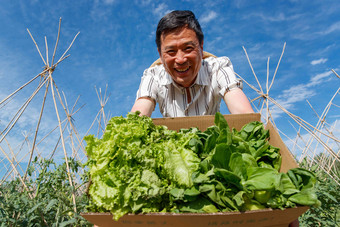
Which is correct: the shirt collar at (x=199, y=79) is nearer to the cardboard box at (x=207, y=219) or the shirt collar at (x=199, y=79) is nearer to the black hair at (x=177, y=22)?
the black hair at (x=177, y=22)

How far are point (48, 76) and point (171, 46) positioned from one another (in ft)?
4.28

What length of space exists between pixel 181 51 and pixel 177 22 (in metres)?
0.27

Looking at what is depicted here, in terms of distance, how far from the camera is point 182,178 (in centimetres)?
135

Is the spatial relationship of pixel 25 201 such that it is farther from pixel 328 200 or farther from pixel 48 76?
pixel 328 200

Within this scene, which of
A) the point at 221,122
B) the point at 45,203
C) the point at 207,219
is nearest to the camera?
the point at 207,219

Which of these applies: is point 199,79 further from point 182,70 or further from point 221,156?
point 221,156

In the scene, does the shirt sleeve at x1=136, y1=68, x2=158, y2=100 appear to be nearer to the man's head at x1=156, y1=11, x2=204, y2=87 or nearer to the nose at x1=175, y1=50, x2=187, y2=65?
the man's head at x1=156, y1=11, x2=204, y2=87

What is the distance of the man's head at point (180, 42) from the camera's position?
7.56 ft

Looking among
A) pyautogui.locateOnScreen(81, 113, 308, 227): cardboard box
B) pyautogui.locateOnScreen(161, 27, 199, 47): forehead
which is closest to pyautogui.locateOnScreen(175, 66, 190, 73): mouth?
pyautogui.locateOnScreen(161, 27, 199, 47): forehead

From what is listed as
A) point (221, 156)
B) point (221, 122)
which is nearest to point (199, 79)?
point (221, 122)

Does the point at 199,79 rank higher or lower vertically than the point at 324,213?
higher

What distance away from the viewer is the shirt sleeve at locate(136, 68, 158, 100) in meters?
2.70

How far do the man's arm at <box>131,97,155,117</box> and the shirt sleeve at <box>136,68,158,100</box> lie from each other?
46mm

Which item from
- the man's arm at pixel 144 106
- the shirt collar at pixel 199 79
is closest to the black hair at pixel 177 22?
the shirt collar at pixel 199 79
